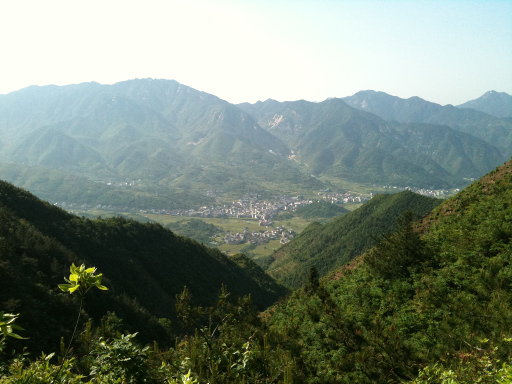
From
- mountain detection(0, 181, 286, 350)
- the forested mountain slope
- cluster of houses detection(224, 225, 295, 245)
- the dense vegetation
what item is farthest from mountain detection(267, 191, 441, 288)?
the dense vegetation

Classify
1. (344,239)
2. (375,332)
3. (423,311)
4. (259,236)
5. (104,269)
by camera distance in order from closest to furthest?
(375,332), (423,311), (104,269), (344,239), (259,236)

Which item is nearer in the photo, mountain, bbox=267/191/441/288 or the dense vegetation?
the dense vegetation

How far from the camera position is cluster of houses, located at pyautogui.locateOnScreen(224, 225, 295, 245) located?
431ft

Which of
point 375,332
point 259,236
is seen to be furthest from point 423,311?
point 259,236

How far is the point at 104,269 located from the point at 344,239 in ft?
192

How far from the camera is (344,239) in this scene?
73.1 meters

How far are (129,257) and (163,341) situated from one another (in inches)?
779

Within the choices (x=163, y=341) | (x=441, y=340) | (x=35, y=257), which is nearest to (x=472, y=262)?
(x=441, y=340)

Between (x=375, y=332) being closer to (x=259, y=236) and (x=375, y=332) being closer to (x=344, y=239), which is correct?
(x=344, y=239)

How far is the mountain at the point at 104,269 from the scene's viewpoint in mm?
19516

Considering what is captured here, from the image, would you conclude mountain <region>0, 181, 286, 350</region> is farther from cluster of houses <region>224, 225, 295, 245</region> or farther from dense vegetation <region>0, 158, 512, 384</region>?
cluster of houses <region>224, 225, 295, 245</region>

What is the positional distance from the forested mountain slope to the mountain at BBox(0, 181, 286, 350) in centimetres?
1690

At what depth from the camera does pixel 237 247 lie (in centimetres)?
12381

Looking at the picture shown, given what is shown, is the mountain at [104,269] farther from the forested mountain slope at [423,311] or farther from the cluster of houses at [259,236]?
the cluster of houses at [259,236]
